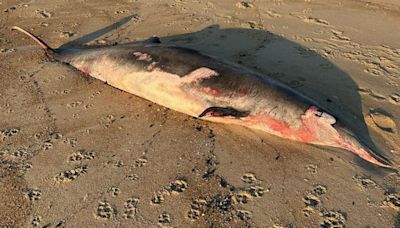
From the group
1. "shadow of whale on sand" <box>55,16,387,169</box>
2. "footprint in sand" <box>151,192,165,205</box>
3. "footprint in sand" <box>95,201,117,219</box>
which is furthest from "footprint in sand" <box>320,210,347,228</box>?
"footprint in sand" <box>95,201,117,219</box>

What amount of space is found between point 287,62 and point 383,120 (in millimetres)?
1558

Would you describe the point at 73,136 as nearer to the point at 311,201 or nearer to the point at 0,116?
the point at 0,116

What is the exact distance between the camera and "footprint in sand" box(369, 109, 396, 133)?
15.4 feet

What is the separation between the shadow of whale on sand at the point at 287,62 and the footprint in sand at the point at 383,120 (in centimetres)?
14

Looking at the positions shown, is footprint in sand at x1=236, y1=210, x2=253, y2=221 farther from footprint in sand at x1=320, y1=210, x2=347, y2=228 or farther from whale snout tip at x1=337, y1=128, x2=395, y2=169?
whale snout tip at x1=337, y1=128, x2=395, y2=169

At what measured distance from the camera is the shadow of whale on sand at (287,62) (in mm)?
4930

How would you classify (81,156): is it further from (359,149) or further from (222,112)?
(359,149)

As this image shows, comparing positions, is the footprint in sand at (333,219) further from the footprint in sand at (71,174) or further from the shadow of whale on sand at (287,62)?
the footprint in sand at (71,174)

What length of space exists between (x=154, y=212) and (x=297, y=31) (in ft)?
13.3

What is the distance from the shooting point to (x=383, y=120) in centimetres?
478

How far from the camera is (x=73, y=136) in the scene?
4.68 metres

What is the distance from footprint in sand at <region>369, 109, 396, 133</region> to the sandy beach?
2 cm

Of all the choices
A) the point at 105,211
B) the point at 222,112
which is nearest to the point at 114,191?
the point at 105,211

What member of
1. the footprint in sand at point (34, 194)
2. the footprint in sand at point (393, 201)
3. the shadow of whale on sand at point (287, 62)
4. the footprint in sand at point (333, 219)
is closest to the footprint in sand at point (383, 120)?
the shadow of whale on sand at point (287, 62)
